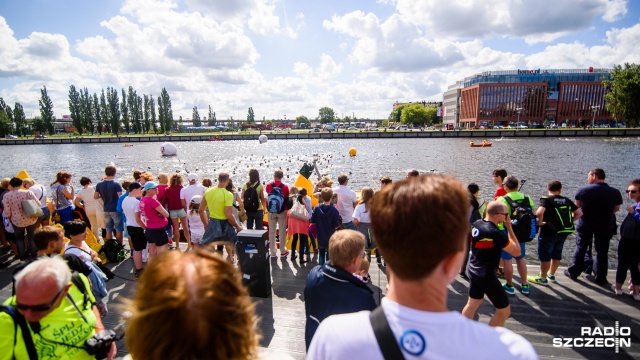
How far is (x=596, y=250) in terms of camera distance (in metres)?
6.18

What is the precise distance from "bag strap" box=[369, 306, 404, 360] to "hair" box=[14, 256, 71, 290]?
2.32 metres

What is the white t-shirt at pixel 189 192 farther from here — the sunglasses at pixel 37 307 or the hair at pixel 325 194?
the sunglasses at pixel 37 307

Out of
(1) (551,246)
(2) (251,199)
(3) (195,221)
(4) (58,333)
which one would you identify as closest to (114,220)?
(3) (195,221)

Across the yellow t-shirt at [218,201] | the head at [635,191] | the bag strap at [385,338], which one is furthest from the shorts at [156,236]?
the head at [635,191]

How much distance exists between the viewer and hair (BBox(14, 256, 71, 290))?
2.27 m

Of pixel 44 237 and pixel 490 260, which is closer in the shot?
pixel 44 237

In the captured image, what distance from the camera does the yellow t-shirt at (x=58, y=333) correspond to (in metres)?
2.32

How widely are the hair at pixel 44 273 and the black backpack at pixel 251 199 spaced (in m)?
5.11

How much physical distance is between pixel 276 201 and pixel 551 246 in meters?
5.42

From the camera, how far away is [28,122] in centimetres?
11738

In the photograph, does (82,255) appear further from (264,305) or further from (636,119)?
(636,119)

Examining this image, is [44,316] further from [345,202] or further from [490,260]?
[345,202]

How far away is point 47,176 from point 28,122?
110138 mm

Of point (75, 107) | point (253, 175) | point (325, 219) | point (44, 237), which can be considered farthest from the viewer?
point (75, 107)
